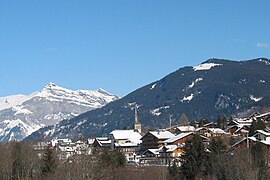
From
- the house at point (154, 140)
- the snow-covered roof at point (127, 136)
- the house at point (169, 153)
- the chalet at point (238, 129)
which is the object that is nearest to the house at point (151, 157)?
the house at point (169, 153)

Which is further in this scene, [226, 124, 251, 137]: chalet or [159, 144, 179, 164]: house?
[226, 124, 251, 137]: chalet

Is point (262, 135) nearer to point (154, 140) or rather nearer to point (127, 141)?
point (154, 140)

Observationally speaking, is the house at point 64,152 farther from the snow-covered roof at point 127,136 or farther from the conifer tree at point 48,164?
the snow-covered roof at point 127,136

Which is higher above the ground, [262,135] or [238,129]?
[238,129]

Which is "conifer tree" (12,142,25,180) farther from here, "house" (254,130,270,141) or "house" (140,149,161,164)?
"house" (254,130,270,141)

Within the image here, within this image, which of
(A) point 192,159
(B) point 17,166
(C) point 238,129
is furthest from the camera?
(C) point 238,129

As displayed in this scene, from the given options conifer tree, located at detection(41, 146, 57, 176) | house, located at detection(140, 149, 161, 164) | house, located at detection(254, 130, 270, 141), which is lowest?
conifer tree, located at detection(41, 146, 57, 176)

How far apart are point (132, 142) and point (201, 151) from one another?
261ft

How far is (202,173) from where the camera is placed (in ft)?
216

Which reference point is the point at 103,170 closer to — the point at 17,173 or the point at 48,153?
the point at 48,153

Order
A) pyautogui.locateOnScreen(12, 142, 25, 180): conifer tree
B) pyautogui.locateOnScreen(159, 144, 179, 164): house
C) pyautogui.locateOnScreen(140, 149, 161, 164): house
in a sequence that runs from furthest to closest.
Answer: pyautogui.locateOnScreen(140, 149, 161, 164): house → pyautogui.locateOnScreen(159, 144, 179, 164): house → pyautogui.locateOnScreen(12, 142, 25, 180): conifer tree

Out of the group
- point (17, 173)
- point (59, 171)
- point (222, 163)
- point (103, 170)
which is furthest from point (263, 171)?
point (17, 173)

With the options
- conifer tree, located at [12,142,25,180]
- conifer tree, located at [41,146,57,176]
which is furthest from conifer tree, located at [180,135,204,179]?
conifer tree, located at [12,142,25,180]

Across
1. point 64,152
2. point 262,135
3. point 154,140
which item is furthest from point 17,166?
point 154,140
